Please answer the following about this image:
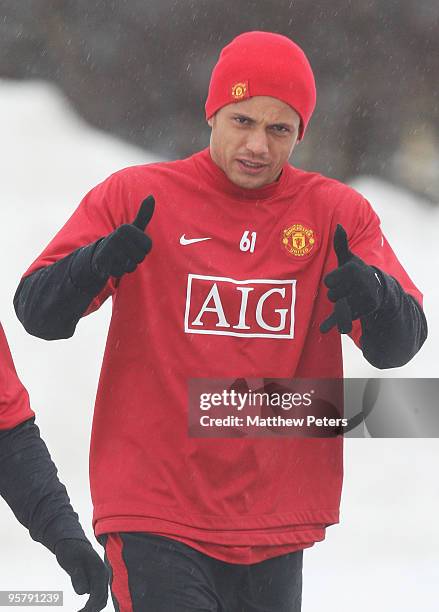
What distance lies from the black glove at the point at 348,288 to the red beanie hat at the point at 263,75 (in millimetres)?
486

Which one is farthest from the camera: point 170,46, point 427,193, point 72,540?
point 427,193

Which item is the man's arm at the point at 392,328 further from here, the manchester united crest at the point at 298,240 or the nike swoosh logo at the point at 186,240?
the nike swoosh logo at the point at 186,240

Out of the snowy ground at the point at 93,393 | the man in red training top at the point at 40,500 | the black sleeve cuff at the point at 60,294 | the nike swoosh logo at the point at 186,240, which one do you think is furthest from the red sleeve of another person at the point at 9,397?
the snowy ground at the point at 93,393

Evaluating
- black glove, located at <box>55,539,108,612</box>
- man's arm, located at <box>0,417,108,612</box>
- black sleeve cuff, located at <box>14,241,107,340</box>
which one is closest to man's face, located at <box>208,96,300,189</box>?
black sleeve cuff, located at <box>14,241,107,340</box>

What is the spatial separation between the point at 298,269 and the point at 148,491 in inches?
24.0

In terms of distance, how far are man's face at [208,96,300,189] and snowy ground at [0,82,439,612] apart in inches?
81.8

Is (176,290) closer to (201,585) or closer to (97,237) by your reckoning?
(97,237)

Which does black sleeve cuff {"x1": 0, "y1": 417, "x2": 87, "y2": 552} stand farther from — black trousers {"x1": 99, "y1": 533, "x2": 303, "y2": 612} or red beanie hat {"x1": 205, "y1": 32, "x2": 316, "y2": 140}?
red beanie hat {"x1": 205, "y1": 32, "x2": 316, "y2": 140}

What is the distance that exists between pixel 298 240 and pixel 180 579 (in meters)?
0.81

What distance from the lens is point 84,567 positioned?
3141 millimetres

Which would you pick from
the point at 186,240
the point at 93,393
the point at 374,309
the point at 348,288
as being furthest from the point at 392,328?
the point at 93,393

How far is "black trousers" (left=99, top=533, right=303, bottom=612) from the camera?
3.56 m

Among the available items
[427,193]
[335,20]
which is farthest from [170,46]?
[427,193]

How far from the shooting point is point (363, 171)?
6688 mm
